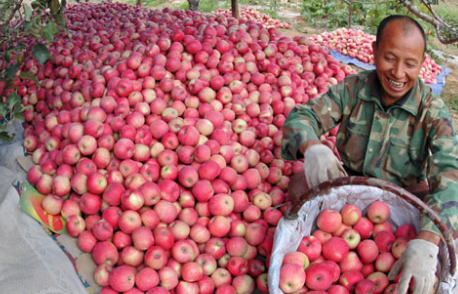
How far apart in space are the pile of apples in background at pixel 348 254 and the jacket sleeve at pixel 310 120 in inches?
15.6

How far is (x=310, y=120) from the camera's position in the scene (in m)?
2.18

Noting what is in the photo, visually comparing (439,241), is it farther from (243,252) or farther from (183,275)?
(183,275)

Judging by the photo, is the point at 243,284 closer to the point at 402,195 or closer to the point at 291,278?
the point at 291,278

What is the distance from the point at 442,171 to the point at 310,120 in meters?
0.72

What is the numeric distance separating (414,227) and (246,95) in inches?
67.7

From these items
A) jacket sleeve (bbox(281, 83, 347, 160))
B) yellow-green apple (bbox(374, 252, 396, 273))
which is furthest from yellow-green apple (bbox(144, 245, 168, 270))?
yellow-green apple (bbox(374, 252, 396, 273))

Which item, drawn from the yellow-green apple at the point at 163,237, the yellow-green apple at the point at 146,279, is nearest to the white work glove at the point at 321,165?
the yellow-green apple at the point at 163,237

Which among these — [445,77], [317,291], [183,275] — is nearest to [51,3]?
[183,275]

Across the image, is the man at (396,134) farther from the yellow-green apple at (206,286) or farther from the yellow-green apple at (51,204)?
the yellow-green apple at (51,204)

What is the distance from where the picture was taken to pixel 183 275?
2047mm

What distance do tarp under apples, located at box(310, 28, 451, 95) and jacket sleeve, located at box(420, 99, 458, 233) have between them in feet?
12.0

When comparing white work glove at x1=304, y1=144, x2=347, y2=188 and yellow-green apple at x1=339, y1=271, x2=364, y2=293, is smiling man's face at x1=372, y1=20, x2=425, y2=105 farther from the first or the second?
yellow-green apple at x1=339, y1=271, x2=364, y2=293

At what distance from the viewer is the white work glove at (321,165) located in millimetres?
1764

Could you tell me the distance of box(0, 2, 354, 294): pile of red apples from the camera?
83.7 inches
